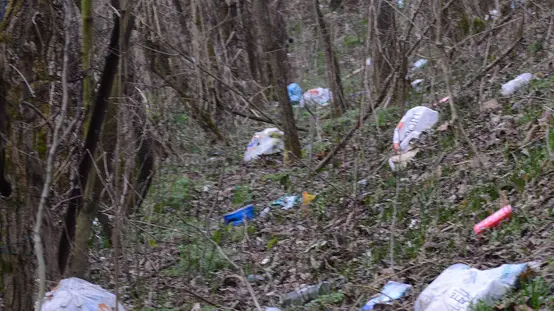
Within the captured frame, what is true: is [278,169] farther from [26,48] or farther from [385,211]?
[26,48]

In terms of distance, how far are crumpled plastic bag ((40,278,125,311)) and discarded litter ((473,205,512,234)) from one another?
2.19m

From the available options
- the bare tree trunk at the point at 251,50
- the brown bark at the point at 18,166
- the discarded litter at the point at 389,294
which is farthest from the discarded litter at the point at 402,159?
the bare tree trunk at the point at 251,50

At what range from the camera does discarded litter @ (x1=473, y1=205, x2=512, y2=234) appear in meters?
4.53

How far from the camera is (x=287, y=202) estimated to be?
647cm

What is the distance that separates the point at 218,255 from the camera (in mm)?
5445

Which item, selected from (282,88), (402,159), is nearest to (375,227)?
(402,159)

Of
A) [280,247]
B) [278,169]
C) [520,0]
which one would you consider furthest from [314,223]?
[520,0]

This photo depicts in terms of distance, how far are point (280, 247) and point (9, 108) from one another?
8.18ft

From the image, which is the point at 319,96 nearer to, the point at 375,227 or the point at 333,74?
the point at 333,74

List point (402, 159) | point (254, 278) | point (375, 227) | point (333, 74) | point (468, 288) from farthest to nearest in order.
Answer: point (333, 74), point (402, 159), point (375, 227), point (254, 278), point (468, 288)

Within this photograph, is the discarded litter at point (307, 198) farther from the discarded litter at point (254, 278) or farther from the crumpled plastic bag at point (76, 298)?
the crumpled plastic bag at point (76, 298)

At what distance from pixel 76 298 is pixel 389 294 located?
172cm

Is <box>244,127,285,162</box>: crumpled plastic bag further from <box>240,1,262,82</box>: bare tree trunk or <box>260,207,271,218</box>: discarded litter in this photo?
<box>240,1,262,82</box>: bare tree trunk

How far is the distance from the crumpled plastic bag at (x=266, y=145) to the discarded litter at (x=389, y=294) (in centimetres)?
392
